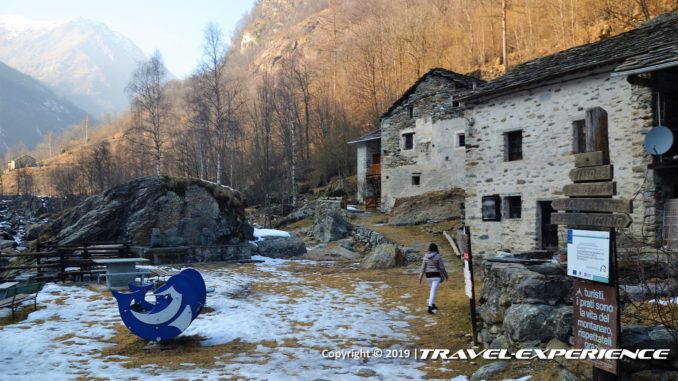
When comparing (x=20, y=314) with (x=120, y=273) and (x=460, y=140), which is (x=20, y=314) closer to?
(x=120, y=273)

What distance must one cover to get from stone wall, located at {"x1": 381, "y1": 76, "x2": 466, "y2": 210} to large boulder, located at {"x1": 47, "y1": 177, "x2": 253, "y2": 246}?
46.0 feet

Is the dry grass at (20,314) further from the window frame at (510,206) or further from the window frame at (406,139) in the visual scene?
the window frame at (406,139)

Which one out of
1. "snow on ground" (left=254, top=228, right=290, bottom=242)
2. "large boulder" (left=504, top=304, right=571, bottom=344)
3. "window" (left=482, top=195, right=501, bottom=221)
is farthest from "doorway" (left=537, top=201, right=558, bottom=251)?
"snow on ground" (left=254, top=228, right=290, bottom=242)

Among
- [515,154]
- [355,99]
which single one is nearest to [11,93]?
[355,99]

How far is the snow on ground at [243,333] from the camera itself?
241 inches

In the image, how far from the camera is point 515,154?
1579 centimetres

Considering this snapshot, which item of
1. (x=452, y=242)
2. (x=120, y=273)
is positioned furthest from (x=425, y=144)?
(x=120, y=273)

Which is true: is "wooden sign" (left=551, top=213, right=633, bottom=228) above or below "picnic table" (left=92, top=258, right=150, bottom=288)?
above

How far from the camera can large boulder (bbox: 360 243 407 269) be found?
1652 centimetres

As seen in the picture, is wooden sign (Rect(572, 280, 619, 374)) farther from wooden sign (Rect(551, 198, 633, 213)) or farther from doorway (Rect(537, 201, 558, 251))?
doorway (Rect(537, 201, 558, 251))

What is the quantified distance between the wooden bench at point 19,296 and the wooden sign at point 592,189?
963cm

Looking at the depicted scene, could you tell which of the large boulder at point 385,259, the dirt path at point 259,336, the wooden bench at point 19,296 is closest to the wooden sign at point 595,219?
the dirt path at point 259,336

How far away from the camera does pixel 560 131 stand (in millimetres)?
14102

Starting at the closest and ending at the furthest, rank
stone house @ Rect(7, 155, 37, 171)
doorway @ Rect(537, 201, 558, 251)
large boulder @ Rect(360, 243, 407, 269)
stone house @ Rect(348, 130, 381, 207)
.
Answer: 1. doorway @ Rect(537, 201, 558, 251)
2. large boulder @ Rect(360, 243, 407, 269)
3. stone house @ Rect(348, 130, 381, 207)
4. stone house @ Rect(7, 155, 37, 171)
